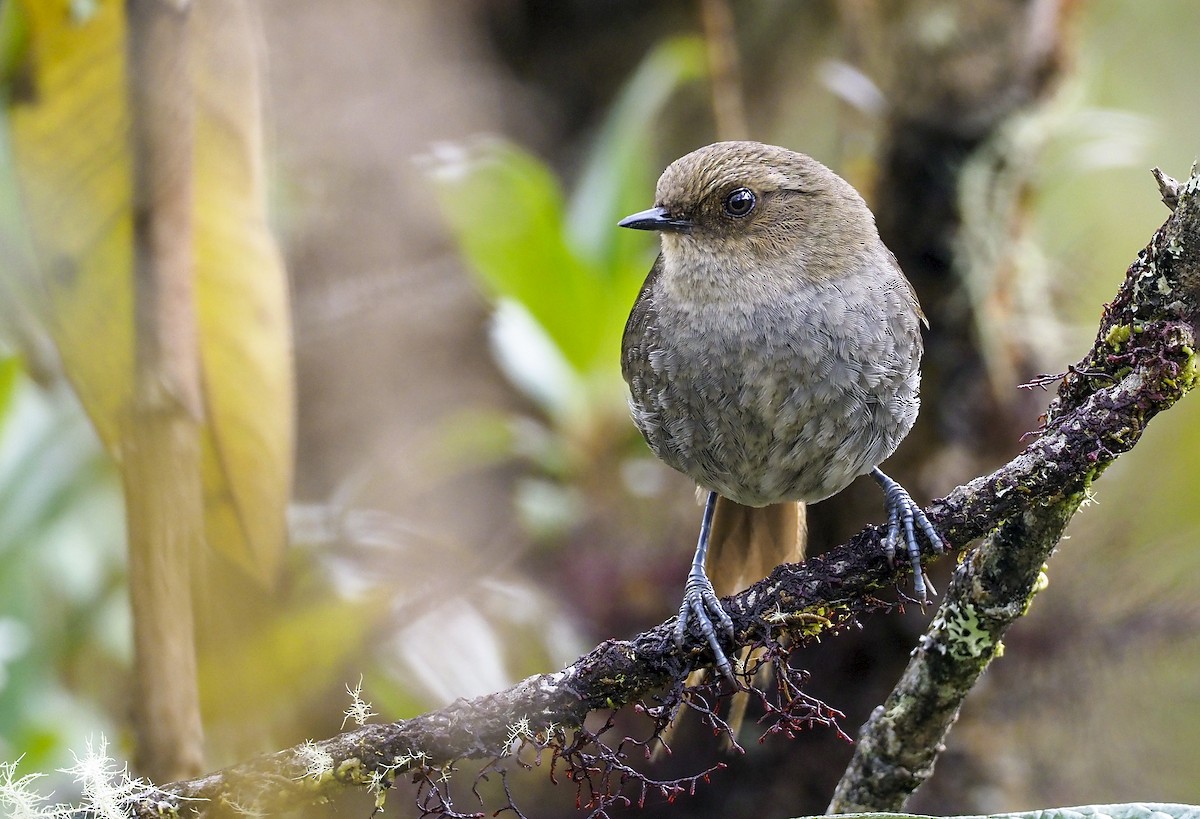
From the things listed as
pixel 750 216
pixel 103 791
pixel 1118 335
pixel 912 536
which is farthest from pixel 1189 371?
pixel 103 791

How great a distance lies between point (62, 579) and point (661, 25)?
308 centimetres

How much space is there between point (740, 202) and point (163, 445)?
1207 millimetres

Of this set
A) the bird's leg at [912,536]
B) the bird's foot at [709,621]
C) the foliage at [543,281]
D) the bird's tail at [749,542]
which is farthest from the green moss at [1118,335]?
the foliage at [543,281]

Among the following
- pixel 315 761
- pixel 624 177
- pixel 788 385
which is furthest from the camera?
pixel 624 177

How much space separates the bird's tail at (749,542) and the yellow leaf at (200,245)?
96 cm

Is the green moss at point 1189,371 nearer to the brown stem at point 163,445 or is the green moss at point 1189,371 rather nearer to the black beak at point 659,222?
the black beak at point 659,222

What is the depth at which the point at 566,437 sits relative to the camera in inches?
136

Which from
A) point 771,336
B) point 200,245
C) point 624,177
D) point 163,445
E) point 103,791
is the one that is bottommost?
point 103,791

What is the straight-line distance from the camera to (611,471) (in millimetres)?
3473

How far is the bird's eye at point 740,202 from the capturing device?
230 cm

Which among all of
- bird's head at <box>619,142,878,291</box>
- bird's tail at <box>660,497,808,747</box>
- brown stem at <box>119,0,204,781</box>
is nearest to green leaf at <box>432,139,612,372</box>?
bird's tail at <box>660,497,808,747</box>

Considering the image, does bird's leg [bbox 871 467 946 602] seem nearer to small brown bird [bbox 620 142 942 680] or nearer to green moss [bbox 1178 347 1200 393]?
small brown bird [bbox 620 142 942 680]

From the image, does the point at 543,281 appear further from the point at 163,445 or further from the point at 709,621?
the point at 709,621

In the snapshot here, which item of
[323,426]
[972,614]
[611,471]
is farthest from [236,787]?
[323,426]
